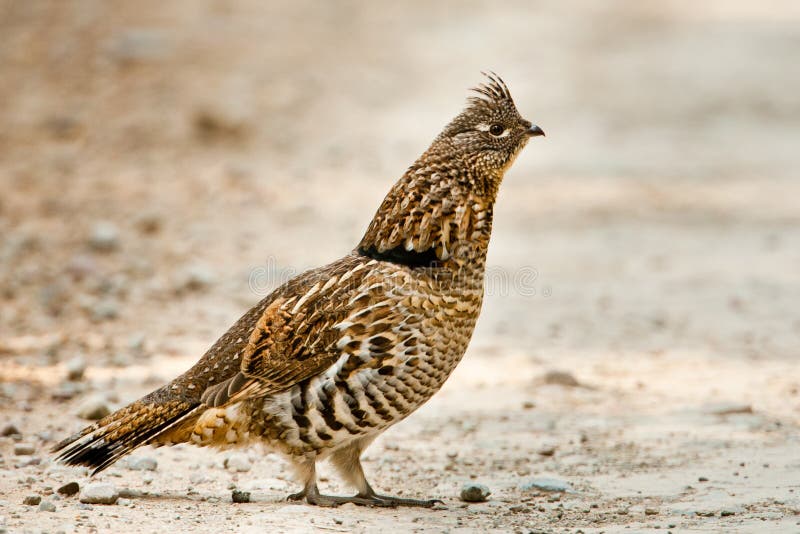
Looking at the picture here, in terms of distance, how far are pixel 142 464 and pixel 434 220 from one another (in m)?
1.96

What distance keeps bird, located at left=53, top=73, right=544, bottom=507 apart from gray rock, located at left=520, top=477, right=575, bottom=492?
1.89 feet

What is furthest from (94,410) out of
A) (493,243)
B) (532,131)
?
(493,243)

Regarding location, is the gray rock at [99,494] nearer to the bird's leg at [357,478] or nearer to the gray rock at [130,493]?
the gray rock at [130,493]

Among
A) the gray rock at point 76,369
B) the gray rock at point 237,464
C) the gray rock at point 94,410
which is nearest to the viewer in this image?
the gray rock at point 237,464

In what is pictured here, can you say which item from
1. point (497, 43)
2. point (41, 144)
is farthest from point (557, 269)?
point (497, 43)

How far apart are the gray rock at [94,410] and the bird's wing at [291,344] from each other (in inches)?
59.9

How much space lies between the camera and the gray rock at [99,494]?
16.7 ft

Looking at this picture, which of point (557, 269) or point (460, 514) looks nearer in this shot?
point (460, 514)

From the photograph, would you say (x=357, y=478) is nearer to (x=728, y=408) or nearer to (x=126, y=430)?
(x=126, y=430)

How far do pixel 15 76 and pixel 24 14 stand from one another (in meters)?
2.06

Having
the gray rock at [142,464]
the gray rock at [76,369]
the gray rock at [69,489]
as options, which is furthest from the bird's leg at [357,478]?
the gray rock at [76,369]

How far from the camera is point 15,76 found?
14.6 m

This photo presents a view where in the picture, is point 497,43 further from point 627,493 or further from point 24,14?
point 627,493

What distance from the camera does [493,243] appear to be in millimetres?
10680
